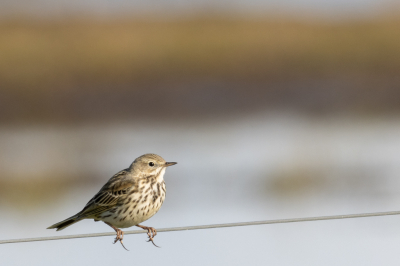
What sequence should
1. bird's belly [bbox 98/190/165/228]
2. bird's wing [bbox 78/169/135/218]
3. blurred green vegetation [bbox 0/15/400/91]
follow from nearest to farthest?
bird's belly [bbox 98/190/165/228] → bird's wing [bbox 78/169/135/218] → blurred green vegetation [bbox 0/15/400/91]

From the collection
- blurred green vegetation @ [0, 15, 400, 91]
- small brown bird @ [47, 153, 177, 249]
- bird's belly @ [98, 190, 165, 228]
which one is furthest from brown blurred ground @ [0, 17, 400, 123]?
bird's belly @ [98, 190, 165, 228]

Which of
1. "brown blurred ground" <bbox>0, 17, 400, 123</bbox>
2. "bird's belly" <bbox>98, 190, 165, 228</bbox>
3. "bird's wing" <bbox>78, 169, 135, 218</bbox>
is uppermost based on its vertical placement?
"brown blurred ground" <bbox>0, 17, 400, 123</bbox>

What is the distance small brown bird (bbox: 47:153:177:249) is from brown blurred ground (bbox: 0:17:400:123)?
40.6 ft

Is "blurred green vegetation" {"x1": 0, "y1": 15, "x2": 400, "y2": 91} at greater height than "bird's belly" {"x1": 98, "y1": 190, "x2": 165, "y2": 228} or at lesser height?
greater

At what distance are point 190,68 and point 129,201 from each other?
15.2 metres

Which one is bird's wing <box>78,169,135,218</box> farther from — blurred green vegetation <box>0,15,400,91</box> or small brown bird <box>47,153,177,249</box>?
blurred green vegetation <box>0,15,400,91</box>

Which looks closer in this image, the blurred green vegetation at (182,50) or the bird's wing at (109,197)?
the bird's wing at (109,197)

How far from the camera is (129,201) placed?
9.39 meters

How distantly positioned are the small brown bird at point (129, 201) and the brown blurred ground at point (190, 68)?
12387 mm

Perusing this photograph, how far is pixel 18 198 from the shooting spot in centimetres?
1789

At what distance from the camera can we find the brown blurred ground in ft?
74.3

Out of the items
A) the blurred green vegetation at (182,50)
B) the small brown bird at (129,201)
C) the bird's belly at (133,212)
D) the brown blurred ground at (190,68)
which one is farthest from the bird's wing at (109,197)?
the blurred green vegetation at (182,50)

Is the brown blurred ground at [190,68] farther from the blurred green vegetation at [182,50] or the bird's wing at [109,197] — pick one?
the bird's wing at [109,197]

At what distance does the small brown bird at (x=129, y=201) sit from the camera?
935 centimetres
